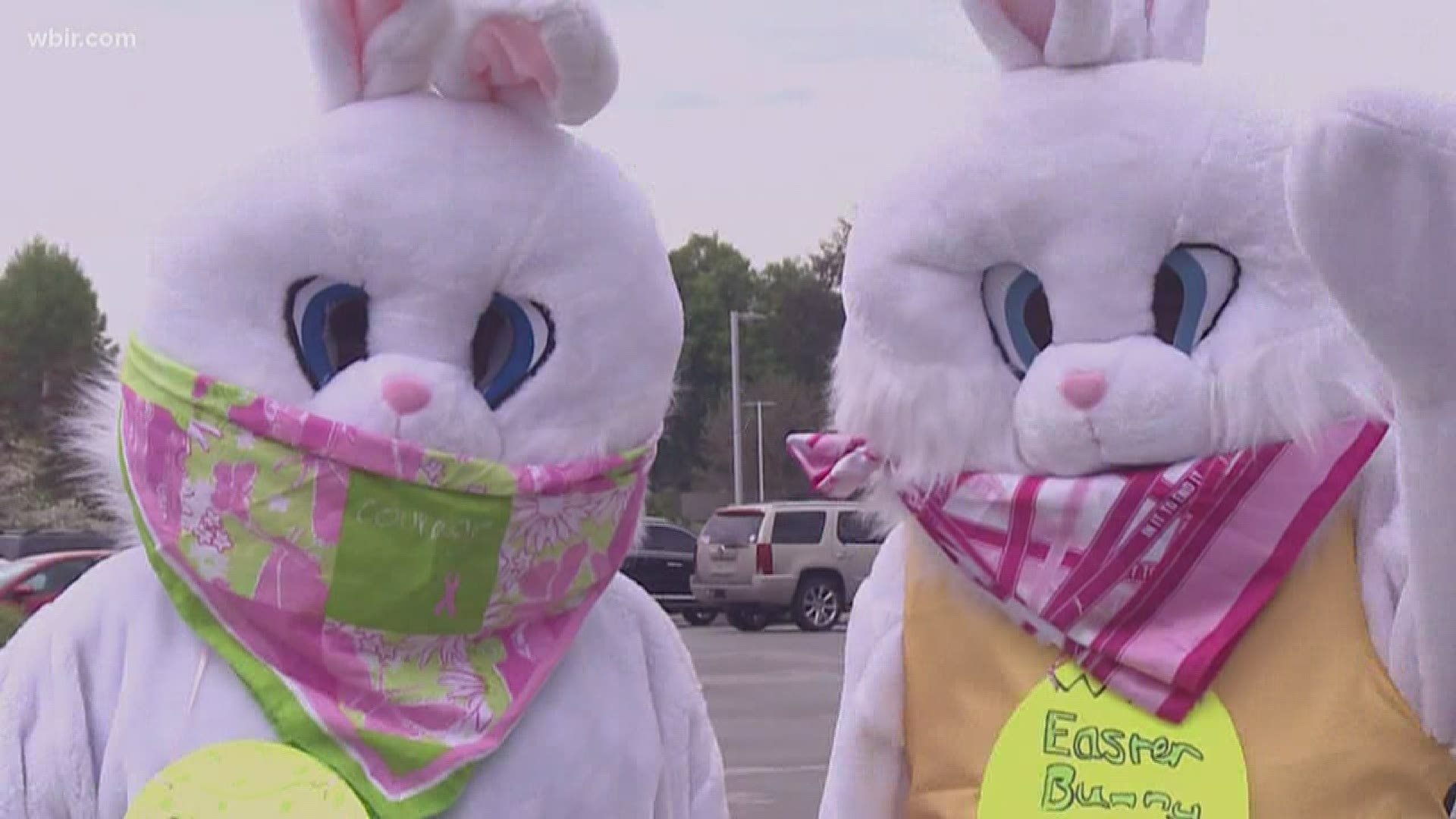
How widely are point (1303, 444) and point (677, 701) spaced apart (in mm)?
1119

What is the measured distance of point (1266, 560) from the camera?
3279 mm

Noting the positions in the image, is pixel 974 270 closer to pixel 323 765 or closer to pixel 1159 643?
pixel 1159 643

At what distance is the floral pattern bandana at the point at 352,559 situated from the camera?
3.15 meters

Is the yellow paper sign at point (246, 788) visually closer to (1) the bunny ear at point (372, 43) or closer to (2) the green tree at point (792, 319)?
(1) the bunny ear at point (372, 43)

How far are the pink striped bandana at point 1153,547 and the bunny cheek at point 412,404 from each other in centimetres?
76

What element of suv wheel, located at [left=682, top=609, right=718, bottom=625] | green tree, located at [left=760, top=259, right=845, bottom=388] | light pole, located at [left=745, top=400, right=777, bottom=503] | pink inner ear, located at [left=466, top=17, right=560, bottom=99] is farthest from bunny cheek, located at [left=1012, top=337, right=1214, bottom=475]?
green tree, located at [left=760, top=259, right=845, bottom=388]

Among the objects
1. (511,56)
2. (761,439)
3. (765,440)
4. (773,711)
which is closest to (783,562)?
(773,711)

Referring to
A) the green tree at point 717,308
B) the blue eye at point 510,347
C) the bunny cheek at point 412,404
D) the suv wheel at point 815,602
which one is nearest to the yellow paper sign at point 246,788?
the bunny cheek at point 412,404

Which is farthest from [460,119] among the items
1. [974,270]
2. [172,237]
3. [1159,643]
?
[1159,643]

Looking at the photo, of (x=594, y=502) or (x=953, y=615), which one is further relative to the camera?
(x=953, y=615)

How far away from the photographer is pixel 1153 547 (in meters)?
3.28

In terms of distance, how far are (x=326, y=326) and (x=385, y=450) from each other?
0.25 m

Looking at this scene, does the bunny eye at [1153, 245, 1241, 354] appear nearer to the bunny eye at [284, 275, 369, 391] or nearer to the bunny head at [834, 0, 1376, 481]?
the bunny head at [834, 0, 1376, 481]

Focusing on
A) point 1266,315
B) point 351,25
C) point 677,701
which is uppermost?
point 351,25
